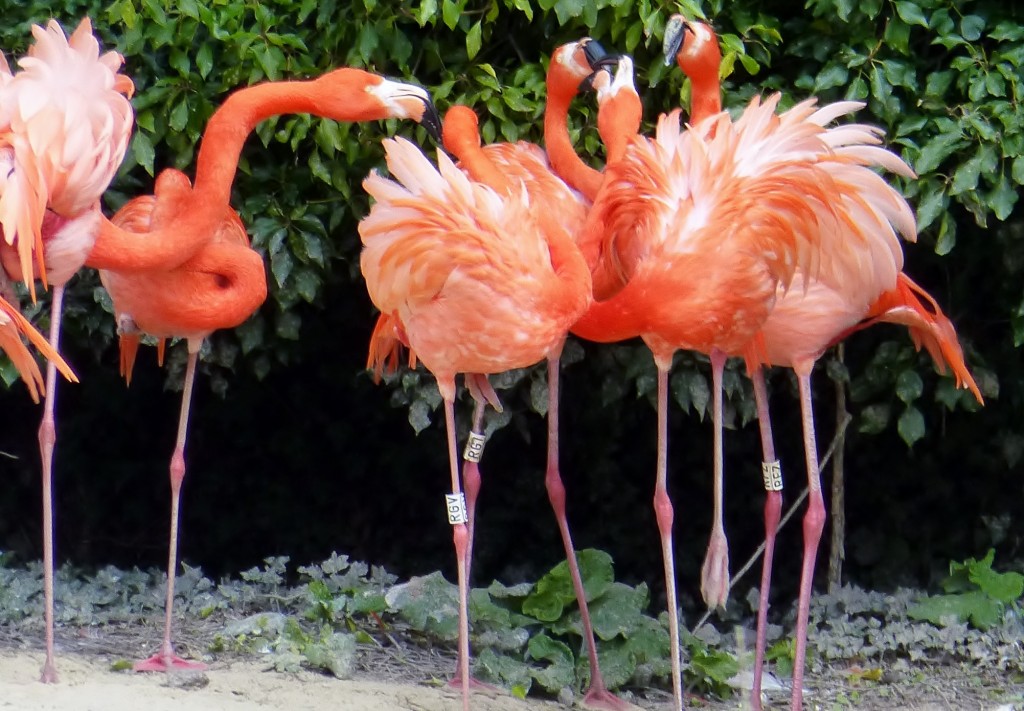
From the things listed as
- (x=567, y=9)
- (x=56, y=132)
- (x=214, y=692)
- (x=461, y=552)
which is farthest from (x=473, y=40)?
(x=214, y=692)

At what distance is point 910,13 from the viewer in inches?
165

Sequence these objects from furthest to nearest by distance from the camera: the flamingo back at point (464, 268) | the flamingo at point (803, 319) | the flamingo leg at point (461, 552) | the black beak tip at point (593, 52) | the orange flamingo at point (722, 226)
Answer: the black beak tip at point (593, 52), the flamingo at point (803, 319), the flamingo leg at point (461, 552), the orange flamingo at point (722, 226), the flamingo back at point (464, 268)

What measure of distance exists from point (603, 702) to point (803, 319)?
1273mm

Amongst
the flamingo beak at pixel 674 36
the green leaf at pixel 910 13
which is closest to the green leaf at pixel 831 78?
the green leaf at pixel 910 13

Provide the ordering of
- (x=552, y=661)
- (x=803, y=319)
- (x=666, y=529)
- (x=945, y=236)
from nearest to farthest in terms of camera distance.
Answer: (x=666, y=529) < (x=803, y=319) < (x=552, y=661) < (x=945, y=236)

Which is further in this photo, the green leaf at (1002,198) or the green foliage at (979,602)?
the green foliage at (979,602)

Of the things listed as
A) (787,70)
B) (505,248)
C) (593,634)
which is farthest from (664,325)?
(787,70)

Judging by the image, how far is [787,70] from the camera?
4.66m

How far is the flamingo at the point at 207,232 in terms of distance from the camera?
3844mm

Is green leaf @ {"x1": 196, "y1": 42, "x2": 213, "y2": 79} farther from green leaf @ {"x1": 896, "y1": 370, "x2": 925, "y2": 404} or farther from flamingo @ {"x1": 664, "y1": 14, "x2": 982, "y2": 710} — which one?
green leaf @ {"x1": 896, "y1": 370, "x2": 925, "y2": 404}

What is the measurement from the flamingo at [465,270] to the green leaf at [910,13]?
4.75 feet

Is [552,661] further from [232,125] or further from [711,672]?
[232,125]

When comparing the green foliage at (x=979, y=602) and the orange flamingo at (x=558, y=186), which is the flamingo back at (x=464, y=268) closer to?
the orange flamingo at (x=558, y=186)

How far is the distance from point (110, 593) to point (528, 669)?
5.56 feet
